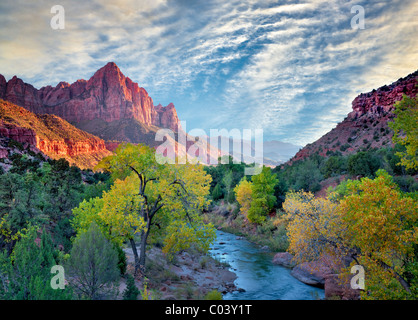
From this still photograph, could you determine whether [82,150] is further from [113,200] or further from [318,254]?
[318,254]

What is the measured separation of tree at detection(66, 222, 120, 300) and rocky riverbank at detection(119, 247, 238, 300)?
2.18 m

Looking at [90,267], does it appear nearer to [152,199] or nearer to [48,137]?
[152,199]

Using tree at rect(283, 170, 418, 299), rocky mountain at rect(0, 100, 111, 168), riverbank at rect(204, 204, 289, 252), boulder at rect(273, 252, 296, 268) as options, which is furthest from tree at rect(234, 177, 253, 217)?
rocky mountain at rect(0, 100, 111, 168)

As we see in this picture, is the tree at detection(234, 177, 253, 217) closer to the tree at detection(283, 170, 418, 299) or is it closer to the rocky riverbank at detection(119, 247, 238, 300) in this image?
the rocky riverbank at detection(119, 247, 238, 300)

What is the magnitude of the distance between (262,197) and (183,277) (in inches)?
1061

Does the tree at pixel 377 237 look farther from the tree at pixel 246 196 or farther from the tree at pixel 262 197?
the tree at pixel 246 196

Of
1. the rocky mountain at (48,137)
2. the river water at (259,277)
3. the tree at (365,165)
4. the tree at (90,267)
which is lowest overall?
the river water at (259,277)

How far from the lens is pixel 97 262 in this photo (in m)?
11.1

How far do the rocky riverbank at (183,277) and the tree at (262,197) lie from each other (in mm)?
17933

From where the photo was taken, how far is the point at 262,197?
140 feet

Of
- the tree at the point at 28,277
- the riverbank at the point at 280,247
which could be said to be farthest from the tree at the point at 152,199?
the riverbank at the point at 280,247

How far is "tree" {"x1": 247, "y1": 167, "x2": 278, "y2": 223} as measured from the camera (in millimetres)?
41312

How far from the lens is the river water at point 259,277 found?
692 inches
